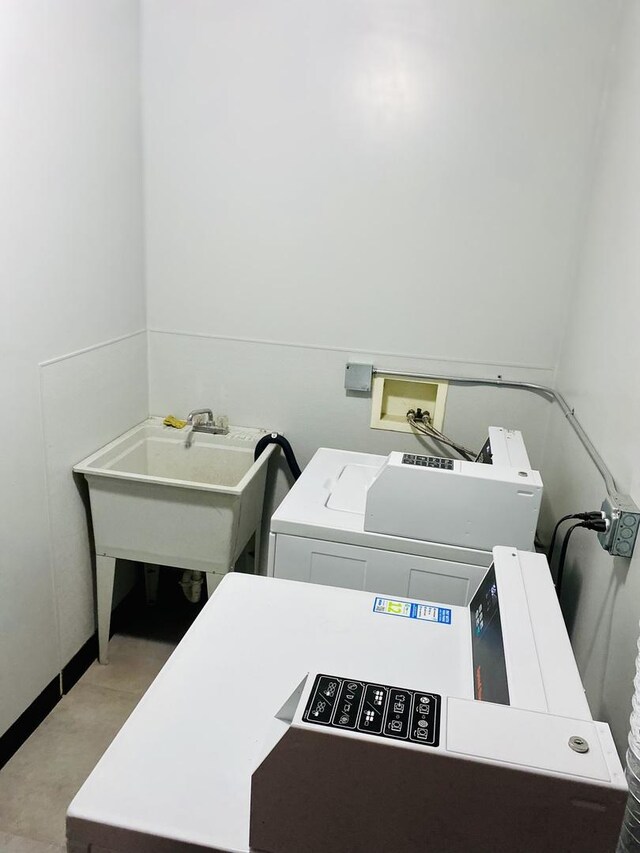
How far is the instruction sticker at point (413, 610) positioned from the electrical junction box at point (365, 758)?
0.43 feet

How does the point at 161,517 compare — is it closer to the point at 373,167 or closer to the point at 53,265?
the point at 53,265

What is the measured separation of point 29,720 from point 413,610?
145cm

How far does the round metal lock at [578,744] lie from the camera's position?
731 mm

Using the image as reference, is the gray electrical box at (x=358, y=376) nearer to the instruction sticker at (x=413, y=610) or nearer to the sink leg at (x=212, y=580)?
the sink leg at (x=212, y=580)

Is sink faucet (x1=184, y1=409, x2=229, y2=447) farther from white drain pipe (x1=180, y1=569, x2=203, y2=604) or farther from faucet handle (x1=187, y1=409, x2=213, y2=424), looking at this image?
white drain pipe (x1=180, y1=569, x2=203, y2=604)

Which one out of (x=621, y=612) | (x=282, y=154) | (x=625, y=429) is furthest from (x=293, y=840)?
(x=282, y=154)

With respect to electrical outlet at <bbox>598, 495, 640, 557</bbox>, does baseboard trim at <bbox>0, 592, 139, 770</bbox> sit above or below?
below

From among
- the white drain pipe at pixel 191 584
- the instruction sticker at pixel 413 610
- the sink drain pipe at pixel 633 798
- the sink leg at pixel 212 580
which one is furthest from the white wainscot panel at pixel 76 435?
the sink drain pipe at pixel 633 798

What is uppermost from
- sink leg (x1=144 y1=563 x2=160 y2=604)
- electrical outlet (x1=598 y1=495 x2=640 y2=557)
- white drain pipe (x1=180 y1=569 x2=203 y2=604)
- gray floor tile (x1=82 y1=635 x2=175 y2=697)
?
electrical outlet (x1=598 y1=495 x2=640 y2=557)

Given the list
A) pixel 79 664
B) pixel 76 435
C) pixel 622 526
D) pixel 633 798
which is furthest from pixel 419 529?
pixel 79 664

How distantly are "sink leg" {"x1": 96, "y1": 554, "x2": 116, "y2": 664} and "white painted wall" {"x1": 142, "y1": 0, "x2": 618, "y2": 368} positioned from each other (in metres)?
0.99

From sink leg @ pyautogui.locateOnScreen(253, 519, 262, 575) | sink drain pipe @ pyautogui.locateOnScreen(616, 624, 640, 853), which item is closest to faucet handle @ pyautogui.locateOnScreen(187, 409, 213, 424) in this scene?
sink leg @ pyautogui.locateOnScreen(253, 519, 262, 575)

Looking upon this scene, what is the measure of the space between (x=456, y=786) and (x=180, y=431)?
77.0 inches

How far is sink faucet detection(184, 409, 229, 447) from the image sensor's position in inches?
97.6
